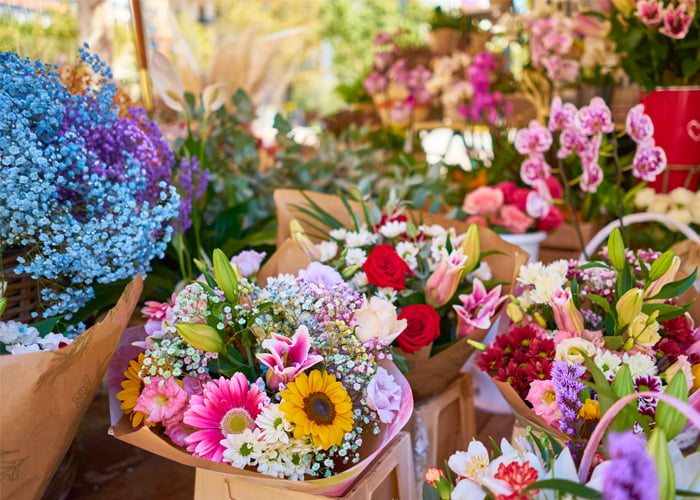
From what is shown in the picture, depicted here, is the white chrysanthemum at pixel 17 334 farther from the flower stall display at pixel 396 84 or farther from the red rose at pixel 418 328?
the flower stall display at pixel 396 84

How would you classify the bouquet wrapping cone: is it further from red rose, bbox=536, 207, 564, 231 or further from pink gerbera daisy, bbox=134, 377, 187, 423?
red rose, bbox=536, 207, 564, 231

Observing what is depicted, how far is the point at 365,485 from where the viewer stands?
60 cm

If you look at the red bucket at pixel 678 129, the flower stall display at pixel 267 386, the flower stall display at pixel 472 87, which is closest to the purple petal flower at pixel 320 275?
the flower stall display at pixel 267 386

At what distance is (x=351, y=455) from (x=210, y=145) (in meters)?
0.87

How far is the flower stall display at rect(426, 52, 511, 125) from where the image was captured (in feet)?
5.98

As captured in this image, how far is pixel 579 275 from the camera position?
2.55 ft

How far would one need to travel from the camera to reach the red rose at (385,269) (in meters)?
0.72

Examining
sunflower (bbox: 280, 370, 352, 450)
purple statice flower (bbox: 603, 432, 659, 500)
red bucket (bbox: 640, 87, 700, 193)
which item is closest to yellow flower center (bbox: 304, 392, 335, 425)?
sunflower (bbox: 280, 370, 352, 450)

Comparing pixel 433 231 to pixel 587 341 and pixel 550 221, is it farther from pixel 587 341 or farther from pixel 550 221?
pixel 550 221

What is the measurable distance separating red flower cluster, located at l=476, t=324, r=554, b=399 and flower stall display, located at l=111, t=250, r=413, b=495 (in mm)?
146

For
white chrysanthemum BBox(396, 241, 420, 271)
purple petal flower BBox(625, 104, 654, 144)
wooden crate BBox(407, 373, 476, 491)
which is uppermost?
purple petal flower BBox(625, 104, 654, 144)

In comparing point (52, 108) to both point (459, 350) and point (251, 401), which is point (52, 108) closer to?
point (251, 401)

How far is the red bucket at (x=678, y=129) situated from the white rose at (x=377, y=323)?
3.03 feet

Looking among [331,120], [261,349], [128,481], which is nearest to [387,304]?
[261,349]
